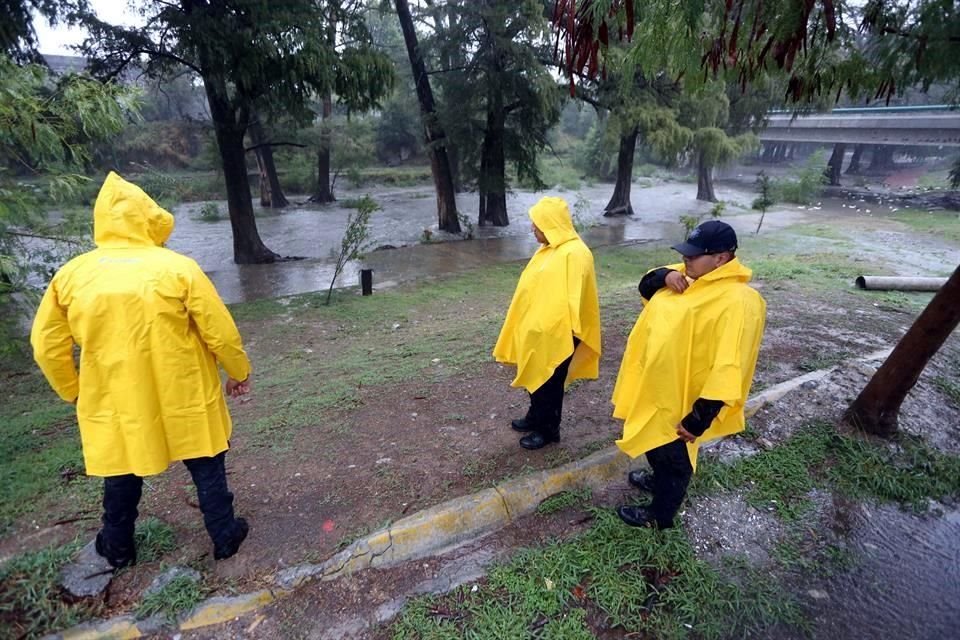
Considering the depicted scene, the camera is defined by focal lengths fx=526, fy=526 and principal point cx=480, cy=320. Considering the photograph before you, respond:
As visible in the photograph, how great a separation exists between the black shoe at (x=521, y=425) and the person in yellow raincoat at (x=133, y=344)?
208 centimetres

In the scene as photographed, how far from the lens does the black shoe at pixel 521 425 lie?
3.88 metres

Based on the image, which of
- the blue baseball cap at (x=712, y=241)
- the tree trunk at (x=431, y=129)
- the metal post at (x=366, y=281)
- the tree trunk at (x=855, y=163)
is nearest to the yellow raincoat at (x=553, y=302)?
the blue baseball cap at (x=712, y=241)

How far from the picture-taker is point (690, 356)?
253 centimetres

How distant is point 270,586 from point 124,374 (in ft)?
4.03

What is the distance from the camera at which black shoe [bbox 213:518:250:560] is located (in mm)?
2738

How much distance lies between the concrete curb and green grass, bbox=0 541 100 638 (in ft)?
0.27

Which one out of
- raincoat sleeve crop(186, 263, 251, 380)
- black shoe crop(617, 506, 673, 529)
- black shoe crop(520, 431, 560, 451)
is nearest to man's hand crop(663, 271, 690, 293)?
black shoe crop(617, 506, 673, 529)

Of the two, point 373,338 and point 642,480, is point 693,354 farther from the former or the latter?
point 373,338

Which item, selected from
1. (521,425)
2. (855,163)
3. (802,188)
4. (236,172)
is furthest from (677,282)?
(855,163)

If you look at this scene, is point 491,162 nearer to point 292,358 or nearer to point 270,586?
point 292,358

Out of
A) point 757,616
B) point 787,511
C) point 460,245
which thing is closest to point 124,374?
point 757,616

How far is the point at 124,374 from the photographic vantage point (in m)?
2.28

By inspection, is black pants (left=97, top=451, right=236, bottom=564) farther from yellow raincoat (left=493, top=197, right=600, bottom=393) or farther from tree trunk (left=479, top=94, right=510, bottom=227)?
tree trunk (left=479, top=94, right=510, bottom=227)

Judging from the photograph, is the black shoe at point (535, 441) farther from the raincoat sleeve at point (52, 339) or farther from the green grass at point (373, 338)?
the raincoat sleeve at point (52, 339)
